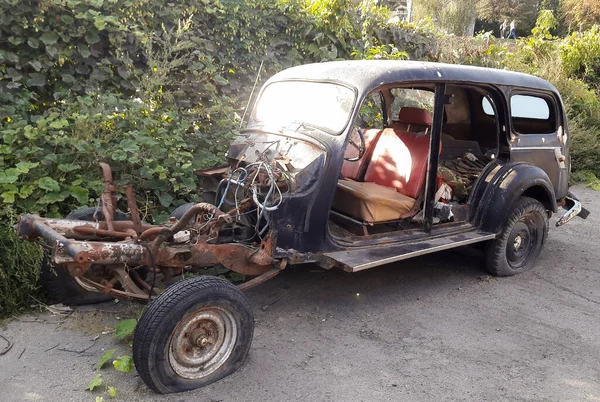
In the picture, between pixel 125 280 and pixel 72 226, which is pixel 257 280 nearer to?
pixel 125 280

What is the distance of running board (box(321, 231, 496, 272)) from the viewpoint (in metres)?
3.88

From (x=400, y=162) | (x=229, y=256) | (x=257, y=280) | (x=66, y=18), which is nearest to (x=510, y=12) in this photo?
(x=400, y=162)

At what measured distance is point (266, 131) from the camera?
14.8 ft

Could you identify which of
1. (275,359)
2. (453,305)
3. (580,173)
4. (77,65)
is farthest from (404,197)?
(580,173)

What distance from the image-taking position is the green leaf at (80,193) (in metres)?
4.78

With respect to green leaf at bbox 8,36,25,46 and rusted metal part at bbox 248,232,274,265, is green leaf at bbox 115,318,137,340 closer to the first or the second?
rusted metal part at bbox 248,232,274,265

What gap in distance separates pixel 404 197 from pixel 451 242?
Result: 1.92ft

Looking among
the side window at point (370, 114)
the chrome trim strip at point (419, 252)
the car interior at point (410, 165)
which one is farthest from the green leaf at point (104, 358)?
the side window at point (370, 114)

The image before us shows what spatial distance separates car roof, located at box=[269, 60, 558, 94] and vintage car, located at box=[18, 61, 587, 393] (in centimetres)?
2

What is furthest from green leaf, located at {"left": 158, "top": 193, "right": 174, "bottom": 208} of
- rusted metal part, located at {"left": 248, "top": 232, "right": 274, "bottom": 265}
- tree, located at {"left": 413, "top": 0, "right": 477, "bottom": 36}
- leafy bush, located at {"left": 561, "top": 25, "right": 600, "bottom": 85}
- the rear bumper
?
tree, located at {"left": 413, "top": 0, "right": 477, "bottom": 36}

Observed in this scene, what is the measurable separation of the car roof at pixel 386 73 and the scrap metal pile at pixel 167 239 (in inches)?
41.5

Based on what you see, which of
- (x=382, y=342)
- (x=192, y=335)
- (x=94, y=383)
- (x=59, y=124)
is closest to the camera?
(x=94, y=383)

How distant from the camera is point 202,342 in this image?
3258mm

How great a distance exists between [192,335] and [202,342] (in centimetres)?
8
